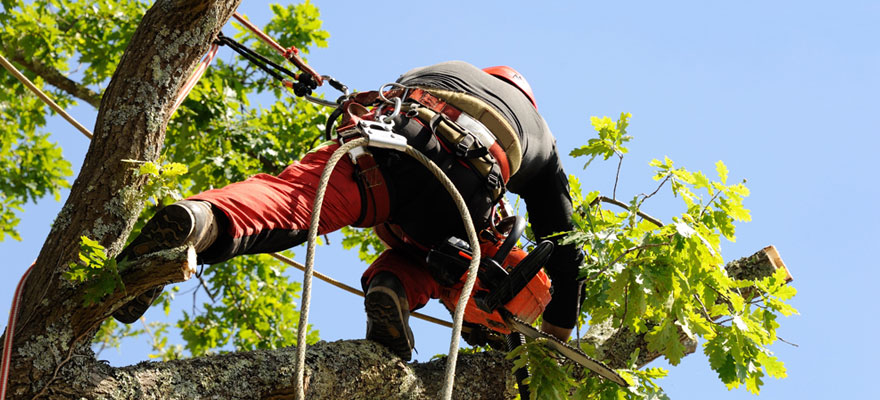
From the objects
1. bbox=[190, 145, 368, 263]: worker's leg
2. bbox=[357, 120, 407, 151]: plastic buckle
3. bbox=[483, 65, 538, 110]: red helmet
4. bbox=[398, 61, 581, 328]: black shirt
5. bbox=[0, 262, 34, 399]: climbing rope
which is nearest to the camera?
bbox=[0, 262, 34, 399]: climbing rope

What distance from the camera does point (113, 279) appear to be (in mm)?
2533

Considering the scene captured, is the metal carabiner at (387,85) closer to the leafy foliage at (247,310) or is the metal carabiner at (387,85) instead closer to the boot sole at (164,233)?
the boot sole at (164,233)

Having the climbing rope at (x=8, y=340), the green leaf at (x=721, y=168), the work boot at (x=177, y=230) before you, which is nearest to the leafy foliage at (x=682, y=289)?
the green leaf at (x=721, y=168)

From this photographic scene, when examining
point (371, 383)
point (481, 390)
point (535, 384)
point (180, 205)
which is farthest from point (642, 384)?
point (180, 205)

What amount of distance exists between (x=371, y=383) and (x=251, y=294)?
178 inches

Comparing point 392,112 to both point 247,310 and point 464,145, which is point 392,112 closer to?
point 464,145

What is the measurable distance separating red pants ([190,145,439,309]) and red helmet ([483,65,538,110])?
99 cm

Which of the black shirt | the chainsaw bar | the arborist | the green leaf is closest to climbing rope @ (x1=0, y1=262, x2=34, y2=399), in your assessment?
the arborist

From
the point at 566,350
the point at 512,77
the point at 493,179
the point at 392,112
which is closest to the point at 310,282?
the point at 392,112

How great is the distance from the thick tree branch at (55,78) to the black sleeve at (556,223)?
18.1 feet

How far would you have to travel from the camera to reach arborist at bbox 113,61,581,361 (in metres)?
2.76

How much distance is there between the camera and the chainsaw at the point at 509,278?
3.48 metres

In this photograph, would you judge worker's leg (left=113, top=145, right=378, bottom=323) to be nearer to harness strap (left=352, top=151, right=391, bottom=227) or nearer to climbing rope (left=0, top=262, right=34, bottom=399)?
harness strap (left=352, top=151, right=391, bottom=227)

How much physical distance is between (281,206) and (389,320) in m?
0.72
